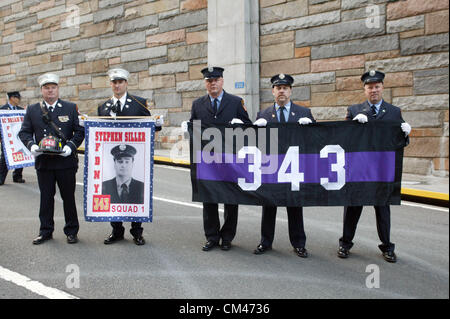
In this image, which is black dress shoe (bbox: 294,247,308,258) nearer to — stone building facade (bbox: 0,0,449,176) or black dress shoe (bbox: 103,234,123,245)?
black dress shoe (bbox: 103,234,123,245)

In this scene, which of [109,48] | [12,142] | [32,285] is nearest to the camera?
[32,285]

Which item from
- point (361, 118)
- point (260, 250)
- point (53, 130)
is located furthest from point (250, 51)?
point (260, 250)

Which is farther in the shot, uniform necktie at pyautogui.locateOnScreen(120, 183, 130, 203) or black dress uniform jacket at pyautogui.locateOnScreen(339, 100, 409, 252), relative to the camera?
uniform necktie at pyautogui.locateOnScreen(120, 183, 130, 203)

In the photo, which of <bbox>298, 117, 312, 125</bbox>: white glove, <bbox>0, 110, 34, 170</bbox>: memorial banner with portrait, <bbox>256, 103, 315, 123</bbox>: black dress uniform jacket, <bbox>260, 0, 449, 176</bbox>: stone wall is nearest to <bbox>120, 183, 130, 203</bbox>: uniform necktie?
<bbox>256, 103, 315, 123</bbox>: black dress uniform jacket

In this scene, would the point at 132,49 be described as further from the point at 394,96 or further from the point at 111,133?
the point at 111,133

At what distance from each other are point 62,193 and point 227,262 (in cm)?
227

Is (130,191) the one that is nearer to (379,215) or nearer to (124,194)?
(124,194)

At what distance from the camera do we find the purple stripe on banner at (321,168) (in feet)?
15.7

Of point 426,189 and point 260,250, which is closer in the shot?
point 260,250

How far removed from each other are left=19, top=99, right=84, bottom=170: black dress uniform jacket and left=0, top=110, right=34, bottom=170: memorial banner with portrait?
13.7ft

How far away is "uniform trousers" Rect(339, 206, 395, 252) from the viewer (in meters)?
4.66

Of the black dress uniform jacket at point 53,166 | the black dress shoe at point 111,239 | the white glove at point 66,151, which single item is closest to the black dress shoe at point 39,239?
the black dress uniform jacket at point 53,166

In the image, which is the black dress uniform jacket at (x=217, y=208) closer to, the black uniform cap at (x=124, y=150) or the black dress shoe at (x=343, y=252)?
the black uniform cap at (x=124, y=150)

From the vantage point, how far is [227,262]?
4.58 meters
